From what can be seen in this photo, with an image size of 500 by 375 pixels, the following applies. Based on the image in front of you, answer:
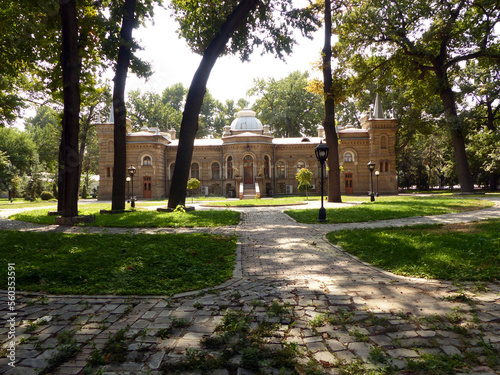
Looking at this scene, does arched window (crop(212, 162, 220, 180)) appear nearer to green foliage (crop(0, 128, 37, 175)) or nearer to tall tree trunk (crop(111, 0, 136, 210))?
tall tree trunk (crop(111, 0, 136, 210))

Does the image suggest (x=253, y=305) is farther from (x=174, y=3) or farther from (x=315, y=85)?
(x=315, y=85)

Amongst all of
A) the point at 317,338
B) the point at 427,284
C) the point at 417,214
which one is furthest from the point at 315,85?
the point at 317,338

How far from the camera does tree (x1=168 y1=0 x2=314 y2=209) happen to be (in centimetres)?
1468

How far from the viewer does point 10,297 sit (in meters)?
3.87

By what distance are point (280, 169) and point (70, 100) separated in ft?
98.9

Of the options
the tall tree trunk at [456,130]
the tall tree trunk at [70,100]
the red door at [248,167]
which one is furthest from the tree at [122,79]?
the tall tree trunk at [456,130]

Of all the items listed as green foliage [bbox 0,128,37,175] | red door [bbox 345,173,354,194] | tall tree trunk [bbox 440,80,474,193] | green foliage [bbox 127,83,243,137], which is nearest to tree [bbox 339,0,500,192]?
tall tree trunk [bbox 440,80,474,193]

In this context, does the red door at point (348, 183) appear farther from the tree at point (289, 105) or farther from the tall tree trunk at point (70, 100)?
the tall tree trunk at point (70, 100)

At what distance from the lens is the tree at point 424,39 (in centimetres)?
2109

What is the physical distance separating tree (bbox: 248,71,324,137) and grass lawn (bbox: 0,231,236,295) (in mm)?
47133

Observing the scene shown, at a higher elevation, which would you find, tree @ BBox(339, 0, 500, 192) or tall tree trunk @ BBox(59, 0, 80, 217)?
tree @ BBox(339, 0, 500, 192)

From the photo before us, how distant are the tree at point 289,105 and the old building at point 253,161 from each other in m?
13.7

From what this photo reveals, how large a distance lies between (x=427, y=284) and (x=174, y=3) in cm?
1699

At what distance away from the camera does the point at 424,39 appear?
851 inches
